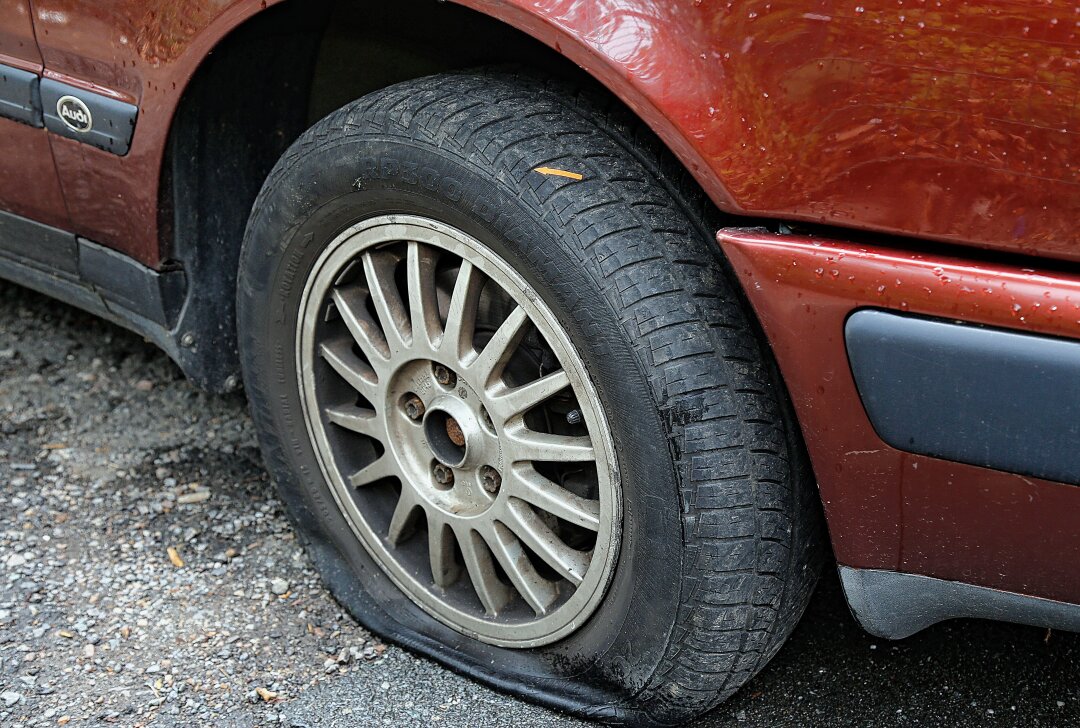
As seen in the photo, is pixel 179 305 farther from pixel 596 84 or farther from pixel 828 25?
pixel 828 25

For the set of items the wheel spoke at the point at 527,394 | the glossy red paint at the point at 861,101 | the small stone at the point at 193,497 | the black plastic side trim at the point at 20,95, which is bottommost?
the small stone at the point at 193,497

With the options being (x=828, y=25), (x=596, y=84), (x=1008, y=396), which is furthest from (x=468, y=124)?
(x=1008, y=396)

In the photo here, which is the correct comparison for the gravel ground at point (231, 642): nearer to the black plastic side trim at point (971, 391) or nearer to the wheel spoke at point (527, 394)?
the wheel spoke at point (527, 394)

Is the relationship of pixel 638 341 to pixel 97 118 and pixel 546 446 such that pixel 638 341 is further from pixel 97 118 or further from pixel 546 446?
pixel 97 118

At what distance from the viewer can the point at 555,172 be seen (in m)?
1.56

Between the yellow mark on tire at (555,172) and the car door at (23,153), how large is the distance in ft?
3.63

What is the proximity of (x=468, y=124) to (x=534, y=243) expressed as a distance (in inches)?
8.4

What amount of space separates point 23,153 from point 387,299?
2.96 ft

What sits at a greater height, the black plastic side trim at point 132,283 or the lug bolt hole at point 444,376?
the lug bolt hole at point 444,376

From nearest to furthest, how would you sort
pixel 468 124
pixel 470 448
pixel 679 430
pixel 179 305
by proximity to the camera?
pixel 679 430, pixel 468 124, pixel 470 448, pixel 179 305

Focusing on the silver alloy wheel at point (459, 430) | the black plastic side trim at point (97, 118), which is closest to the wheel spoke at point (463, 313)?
the silver alloy wheel at point (459, 430)

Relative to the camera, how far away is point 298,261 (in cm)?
194

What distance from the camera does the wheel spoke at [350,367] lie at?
196cm

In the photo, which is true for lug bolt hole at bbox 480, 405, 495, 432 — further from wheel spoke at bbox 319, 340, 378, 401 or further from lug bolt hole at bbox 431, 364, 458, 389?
wheel spoke at bbox 319, 340, 378, 401
